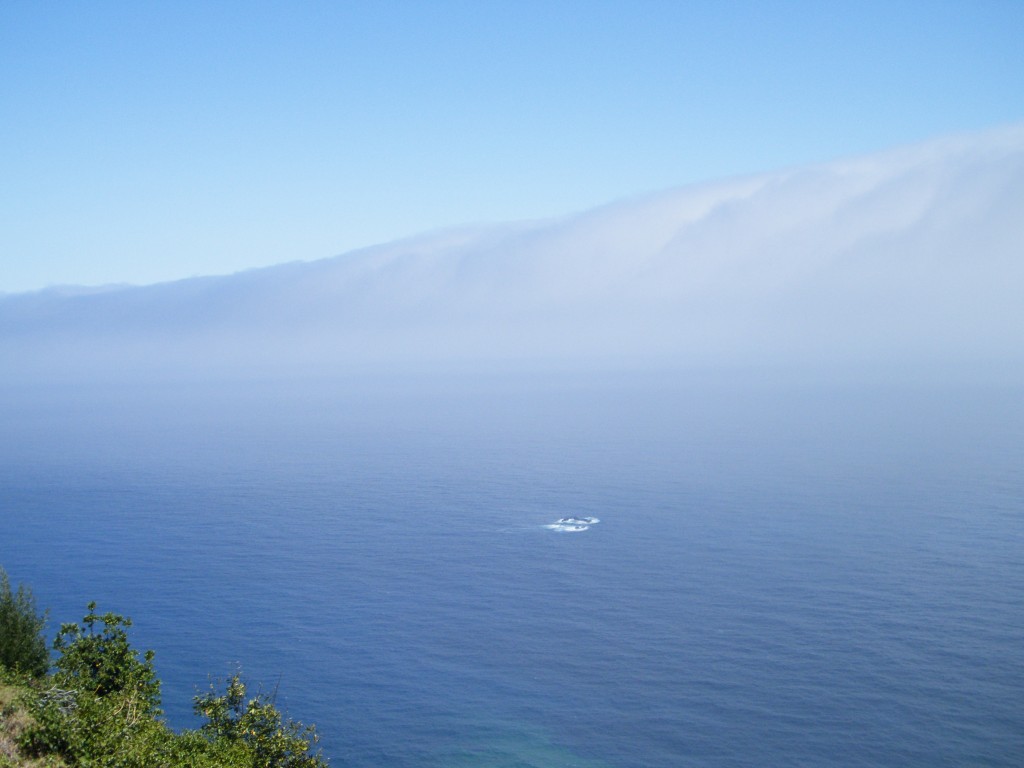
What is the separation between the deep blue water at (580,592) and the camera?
4803 centimetres

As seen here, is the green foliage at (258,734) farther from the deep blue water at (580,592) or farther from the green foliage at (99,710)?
the deep blue water at (580,592)

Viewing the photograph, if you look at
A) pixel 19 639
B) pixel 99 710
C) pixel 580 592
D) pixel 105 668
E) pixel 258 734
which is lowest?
pixel 580 592

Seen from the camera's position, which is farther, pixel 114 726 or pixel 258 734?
pixel 258 734

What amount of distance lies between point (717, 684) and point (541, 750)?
13.2 metres

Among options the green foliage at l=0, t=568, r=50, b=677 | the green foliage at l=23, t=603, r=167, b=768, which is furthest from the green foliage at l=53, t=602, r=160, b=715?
the green foliage at l=0, t=568, r=50, b=677

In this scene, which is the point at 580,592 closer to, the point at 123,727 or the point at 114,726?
the point at 123,727

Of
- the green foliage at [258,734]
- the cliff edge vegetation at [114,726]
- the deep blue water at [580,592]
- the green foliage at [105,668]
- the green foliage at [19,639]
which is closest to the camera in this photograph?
the cliff edge vegetation at [114,726]

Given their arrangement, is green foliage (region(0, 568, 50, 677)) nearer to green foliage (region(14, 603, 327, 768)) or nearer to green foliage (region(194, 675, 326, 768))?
green foliage (region(14, 603, 327, 768))

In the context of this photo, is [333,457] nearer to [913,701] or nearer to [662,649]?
[662,649]

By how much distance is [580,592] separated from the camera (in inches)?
2707

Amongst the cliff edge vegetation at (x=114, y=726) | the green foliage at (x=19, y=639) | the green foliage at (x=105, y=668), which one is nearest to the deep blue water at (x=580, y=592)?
the green foliage at (x=19, y=639)

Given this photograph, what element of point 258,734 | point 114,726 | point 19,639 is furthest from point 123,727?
point 19,639

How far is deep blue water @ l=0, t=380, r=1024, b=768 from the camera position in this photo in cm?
4803

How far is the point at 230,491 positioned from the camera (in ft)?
357
